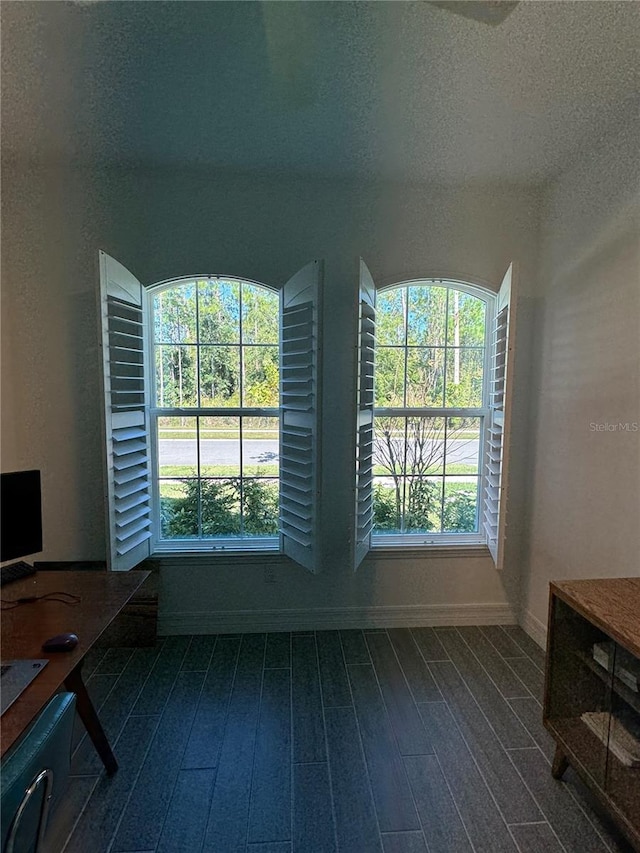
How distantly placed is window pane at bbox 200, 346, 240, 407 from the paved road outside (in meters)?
0.26

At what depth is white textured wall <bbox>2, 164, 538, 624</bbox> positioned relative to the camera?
101 inches

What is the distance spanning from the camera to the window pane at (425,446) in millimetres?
2928

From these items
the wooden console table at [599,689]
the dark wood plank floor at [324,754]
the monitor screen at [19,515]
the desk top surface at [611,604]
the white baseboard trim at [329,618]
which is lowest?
the dark wood plank floor at [324,754]

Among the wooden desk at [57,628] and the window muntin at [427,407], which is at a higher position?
the window muntin at [427,407]

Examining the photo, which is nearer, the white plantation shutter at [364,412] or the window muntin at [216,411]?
the white plantation shutter at [364,412]

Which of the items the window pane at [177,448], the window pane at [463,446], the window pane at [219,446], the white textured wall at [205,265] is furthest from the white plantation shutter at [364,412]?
the window pane at [177,448]

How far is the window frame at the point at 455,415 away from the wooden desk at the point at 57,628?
5.48ft

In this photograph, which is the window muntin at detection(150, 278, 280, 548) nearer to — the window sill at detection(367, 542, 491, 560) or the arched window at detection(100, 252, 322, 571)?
the arched window at detection(100, 252, 322, 571)

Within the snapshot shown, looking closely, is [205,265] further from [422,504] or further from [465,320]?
[422,504]

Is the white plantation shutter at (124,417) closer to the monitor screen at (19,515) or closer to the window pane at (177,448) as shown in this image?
the window pane at (177,448)

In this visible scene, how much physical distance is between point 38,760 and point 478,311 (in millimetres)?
2986

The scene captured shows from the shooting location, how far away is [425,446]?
2.95 meters

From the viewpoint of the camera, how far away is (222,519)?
2.92m

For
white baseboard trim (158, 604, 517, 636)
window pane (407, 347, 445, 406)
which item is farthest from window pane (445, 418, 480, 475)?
white baseboard trim (158, 604, 517, 636)
